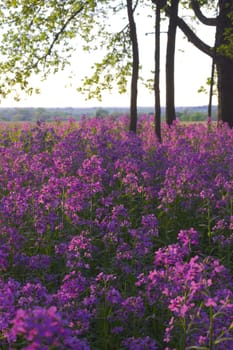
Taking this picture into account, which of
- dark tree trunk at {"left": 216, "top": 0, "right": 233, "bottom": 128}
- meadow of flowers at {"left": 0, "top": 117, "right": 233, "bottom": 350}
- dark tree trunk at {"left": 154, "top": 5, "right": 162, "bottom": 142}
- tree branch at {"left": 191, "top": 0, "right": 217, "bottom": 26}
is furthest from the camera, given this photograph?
tree branch at {"left": 191, "top": 0, "right": 217, "bottom": 26}

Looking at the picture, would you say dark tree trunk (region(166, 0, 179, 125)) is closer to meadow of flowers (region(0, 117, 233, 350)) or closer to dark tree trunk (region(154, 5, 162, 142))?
dark tree trunk (region(154, 5, 162, 142))

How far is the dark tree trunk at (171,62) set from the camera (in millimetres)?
19156

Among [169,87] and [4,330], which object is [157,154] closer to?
[4,330]

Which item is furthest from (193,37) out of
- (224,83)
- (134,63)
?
(134,63)

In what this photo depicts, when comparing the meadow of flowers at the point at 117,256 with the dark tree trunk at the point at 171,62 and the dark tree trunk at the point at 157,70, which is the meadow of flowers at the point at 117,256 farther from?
the dark tree trunk at the point at 171,62

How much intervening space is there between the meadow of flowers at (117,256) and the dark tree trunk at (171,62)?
7.61 meters

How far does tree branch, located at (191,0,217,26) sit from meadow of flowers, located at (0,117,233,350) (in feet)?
37.8

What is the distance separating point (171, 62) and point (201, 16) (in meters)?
4.53

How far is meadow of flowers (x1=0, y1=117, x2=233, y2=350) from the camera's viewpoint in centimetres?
413

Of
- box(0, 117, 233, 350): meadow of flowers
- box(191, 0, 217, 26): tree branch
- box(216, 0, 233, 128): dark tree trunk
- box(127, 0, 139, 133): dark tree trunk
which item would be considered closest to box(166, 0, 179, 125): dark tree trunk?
box(127, 0, 139, 133): dark tree trunk

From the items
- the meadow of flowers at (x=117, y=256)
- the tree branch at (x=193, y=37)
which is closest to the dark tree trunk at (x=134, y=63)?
the tree branch at (x=193, y=37)

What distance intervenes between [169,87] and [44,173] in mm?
11764

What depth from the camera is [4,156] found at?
11578mm

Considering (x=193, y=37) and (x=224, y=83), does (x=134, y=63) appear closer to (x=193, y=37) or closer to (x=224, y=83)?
(x=224, y=83)
